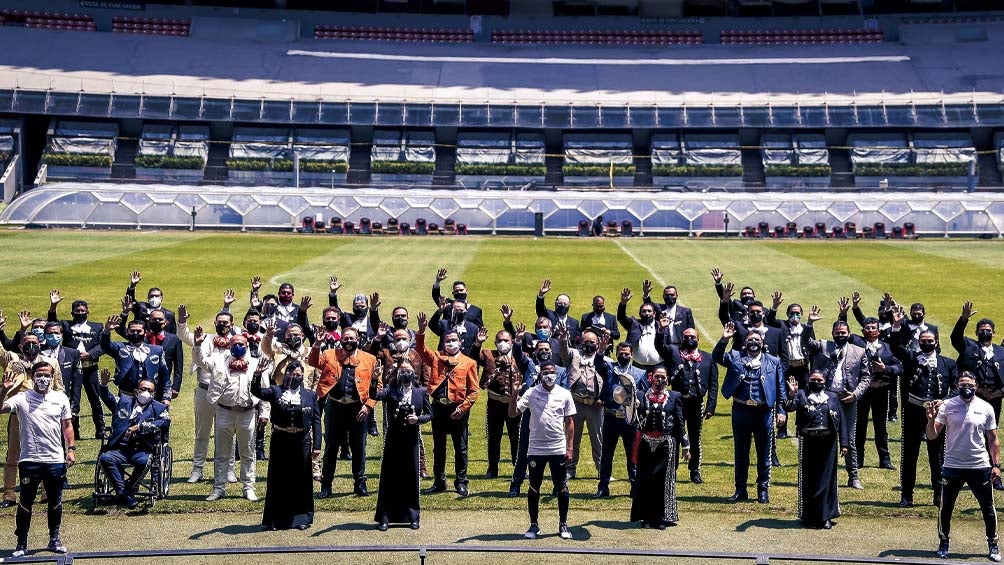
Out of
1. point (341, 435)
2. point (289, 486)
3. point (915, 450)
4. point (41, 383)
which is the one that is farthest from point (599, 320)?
point (41, 383)

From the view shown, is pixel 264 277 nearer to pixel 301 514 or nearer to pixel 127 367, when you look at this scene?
pixel 127 367

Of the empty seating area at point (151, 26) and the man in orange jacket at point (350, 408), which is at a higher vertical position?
the empty seating area at point (151, 26)

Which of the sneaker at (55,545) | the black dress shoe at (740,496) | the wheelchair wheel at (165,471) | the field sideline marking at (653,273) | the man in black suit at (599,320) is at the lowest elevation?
the sneaker at (55,545)

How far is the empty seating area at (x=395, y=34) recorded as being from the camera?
8762 cm

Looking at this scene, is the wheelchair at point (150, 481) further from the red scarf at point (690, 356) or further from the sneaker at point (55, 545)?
the red scarf at point (690, 356)

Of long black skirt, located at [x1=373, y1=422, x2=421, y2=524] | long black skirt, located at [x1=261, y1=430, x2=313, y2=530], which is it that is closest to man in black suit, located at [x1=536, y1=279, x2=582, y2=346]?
long black skirt, located at [x1=373, y1=422, x2=421, y2=524]

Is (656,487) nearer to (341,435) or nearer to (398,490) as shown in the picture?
(398,490)

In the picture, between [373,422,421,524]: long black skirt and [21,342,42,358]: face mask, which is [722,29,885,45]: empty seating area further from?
[21,342,42,358]: face mask

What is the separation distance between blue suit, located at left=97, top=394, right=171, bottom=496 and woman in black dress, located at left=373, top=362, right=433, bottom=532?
10.1 ft

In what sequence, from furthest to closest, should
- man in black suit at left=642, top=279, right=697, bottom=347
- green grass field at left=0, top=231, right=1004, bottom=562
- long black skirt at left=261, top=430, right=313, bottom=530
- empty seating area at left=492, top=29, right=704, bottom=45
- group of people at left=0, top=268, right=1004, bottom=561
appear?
empty seating area at left=492, top=29, right=704, bottom=45 < man in black suit at left=642, top=279, right=697, bottom=347 < green grass field at left=0, top=231, right=1004, bottom=562 < long black skirt at left=261, top=430, right=313, bottom=530 < group of people at left=0, top=268, right=1004, bottom=561

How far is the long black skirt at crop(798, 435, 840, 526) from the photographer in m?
15.1

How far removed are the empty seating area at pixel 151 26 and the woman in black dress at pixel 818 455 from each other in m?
78.0

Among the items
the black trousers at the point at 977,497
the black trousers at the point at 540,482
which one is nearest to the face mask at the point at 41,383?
the black trousers at the point at 540,482

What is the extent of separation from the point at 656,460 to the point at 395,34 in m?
76.7
